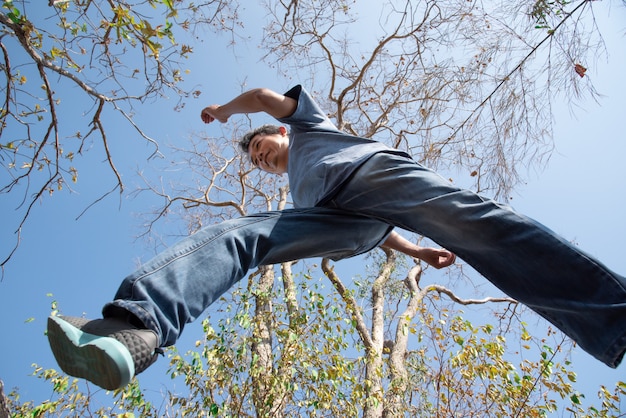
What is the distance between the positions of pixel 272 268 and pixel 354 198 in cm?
457

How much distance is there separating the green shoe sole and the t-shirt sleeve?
Result: 4.24ft

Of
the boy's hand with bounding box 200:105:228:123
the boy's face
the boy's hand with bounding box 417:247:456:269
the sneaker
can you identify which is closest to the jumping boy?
the sneaker

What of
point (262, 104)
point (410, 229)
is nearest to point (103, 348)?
point (410, 229)

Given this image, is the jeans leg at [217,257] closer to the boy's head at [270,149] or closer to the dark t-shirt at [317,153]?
the dark t-shirt at [317,153]

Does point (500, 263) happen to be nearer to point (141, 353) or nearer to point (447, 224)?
point (447, 224)

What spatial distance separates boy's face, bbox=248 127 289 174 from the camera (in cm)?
215

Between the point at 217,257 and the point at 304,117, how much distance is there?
0.96m

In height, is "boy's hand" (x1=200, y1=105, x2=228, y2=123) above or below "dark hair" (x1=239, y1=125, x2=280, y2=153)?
below

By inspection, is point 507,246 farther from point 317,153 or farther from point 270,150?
point 270,150

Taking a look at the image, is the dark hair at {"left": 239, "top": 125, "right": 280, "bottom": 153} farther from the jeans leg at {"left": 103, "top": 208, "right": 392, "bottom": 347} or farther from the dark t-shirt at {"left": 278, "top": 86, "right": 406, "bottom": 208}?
the jeans leg at {"left": 103, "top": 208, "right": 392, "bottom": 347}

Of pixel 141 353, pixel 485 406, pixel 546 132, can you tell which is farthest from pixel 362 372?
pixel 141 353

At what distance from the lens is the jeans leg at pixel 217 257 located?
1025mm

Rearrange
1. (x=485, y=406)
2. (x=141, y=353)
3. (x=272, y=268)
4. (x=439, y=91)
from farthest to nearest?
(x=272, y=268), (x=439, y=91), (x=485, y=406), (x=141, y=353)

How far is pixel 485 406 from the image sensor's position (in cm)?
383
